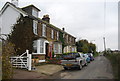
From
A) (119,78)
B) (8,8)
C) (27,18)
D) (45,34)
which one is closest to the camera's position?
(119,78)

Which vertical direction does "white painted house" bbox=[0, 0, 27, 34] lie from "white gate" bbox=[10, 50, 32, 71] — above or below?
above

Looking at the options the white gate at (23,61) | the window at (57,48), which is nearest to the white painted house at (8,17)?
the white gate at (23,61)

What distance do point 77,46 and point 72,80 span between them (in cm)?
3858

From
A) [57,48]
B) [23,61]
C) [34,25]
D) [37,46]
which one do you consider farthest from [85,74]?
[57,48]

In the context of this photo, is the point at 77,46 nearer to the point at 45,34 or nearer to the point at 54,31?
the point at 54,31

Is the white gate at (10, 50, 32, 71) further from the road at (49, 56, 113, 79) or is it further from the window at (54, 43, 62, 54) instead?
the window at (54, 43, 62, 54)

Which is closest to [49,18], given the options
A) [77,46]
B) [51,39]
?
[51,39]

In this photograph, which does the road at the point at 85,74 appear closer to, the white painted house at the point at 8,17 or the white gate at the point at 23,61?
the white gate at the point at 23,61

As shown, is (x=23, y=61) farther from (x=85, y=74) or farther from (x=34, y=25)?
(x=34, y=25)

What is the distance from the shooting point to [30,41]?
1623 cm

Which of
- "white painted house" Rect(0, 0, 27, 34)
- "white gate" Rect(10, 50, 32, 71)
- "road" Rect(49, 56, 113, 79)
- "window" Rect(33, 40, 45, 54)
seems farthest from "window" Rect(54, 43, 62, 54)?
"white gate" Rect(10, 50, 32, 71)

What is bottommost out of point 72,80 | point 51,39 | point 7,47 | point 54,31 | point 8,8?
point 72,80

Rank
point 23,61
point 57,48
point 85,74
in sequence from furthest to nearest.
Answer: point 57,48 → point 23,61 → point 85,74

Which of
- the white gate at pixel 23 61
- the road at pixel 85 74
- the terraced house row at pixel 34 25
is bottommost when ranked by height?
the road at pixel 85 74
